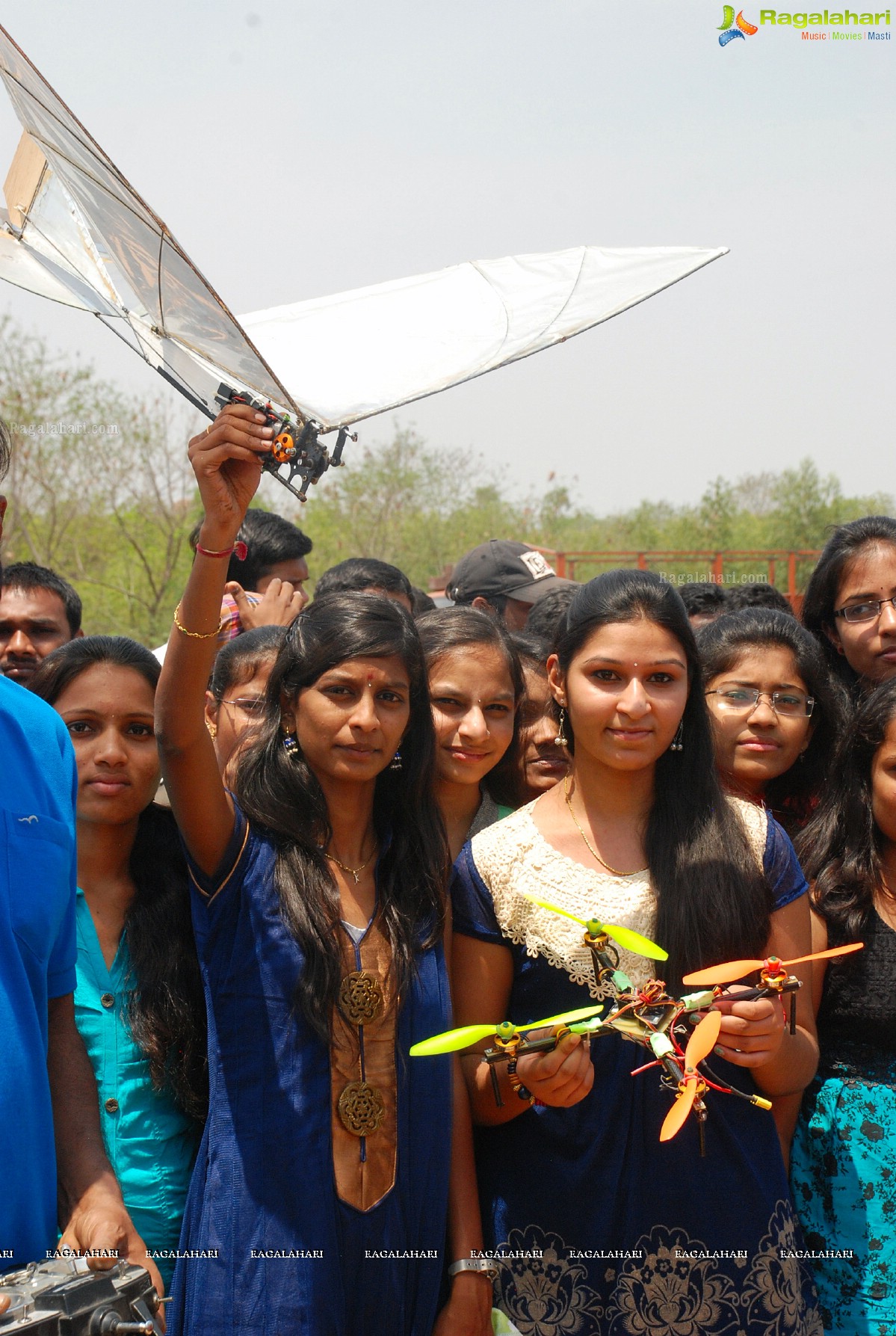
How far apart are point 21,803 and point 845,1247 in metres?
1.99

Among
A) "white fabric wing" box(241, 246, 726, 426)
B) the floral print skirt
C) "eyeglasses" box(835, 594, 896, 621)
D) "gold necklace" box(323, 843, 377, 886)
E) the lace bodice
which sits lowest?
the floral print skirt

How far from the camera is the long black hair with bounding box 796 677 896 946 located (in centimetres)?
276

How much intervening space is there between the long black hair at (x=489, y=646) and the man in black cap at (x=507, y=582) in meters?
1.71

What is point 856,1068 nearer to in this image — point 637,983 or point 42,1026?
point 637,983

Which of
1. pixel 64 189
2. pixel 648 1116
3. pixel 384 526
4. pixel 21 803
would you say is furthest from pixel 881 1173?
pixel 384 526

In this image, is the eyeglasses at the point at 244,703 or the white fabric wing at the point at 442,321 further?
the eyeglasses at the point at 244,703

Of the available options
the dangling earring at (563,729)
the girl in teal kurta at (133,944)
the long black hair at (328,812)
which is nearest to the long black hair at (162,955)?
the girl in teal kurta at (133,944)

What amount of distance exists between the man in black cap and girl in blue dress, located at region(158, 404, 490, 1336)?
2.78 m

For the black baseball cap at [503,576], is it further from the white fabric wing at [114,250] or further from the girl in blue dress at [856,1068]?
the white fabric wing at [114,250]

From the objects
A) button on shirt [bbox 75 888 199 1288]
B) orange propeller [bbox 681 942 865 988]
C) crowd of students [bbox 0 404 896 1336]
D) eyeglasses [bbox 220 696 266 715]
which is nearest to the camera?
orange propeller [bbox 681 942 865 988]

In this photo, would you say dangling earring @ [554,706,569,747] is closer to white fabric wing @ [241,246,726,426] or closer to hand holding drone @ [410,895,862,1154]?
hand holding drone @ [410,895,862,1154]

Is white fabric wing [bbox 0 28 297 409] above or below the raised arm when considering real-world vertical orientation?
above

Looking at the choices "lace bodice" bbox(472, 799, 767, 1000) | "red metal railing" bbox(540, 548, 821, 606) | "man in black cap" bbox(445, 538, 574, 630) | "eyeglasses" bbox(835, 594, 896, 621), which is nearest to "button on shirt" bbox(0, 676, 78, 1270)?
"lace bodice" bbox(472, 799, 767, 1000)

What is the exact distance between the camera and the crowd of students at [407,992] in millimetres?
2096
